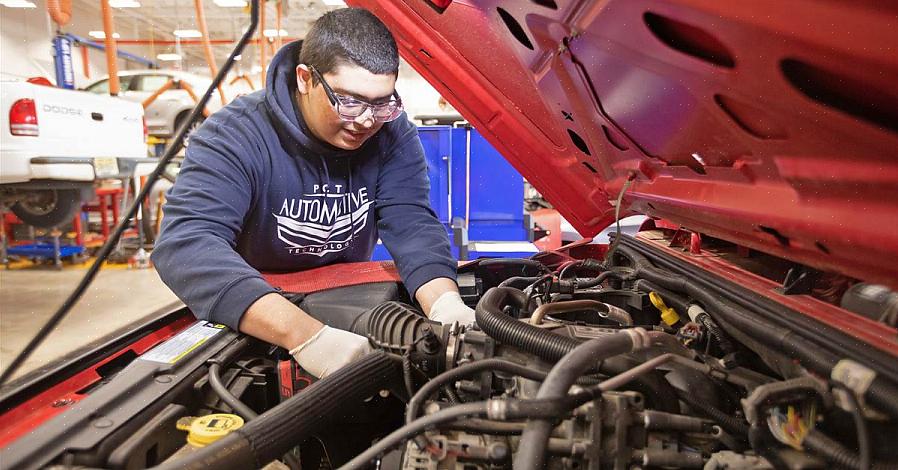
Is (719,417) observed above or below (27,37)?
below

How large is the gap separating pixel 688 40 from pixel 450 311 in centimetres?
97

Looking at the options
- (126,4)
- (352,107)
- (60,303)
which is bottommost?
(60,303)

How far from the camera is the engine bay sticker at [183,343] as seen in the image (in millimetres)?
1085

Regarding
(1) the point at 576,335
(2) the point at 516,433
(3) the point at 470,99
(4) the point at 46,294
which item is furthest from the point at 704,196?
(4) the point at 46,294

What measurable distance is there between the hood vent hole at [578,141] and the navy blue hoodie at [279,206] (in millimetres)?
565

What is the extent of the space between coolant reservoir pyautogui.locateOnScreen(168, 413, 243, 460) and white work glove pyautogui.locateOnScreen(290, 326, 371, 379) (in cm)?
26

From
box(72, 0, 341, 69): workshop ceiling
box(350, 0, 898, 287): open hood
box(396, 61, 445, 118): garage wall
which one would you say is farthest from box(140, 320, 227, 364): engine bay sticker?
box(396, 61, 445, 118): garage wall

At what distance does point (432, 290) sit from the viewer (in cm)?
163

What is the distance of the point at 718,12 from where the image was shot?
0.53 meters

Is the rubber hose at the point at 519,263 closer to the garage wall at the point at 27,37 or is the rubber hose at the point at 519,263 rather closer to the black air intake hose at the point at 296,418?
the black air intake hose at the point at 296,418

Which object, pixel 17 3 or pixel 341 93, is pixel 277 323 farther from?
pixel 17 3

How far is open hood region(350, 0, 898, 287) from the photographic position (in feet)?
1.68

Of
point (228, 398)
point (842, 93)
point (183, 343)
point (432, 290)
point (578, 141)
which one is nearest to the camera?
point (842, 93)

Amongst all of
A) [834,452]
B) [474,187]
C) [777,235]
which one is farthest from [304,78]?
[474,187]
